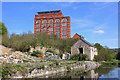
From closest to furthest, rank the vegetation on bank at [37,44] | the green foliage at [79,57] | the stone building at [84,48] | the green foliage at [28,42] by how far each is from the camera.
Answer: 1. the green foliage at [79,57]
2. the stone building at [84,48]
3. the vegetation on bank at [37,44]
4. the green foliage at [28,42]

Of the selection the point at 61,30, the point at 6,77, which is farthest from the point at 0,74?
the point at 61,30

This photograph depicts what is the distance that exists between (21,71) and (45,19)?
48101mm

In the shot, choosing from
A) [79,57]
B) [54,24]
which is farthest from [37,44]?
[54,24]

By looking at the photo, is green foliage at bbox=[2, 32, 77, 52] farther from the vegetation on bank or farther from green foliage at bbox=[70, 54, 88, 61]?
green foliage at bbox=[70, 54, 88, 61]

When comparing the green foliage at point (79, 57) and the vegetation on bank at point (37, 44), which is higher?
the vegetation on bank at point (37, 44)

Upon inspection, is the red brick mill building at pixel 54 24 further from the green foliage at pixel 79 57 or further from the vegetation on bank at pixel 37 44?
the green foliage at pixel 79 57

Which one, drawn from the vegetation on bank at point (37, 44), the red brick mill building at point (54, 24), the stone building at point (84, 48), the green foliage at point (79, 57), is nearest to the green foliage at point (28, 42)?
the vegetation on bank at point (37, 44)

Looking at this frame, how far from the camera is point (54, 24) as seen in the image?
185 feet

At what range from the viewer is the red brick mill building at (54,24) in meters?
55.1

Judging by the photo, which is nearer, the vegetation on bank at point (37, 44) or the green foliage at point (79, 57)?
the green foliage at point (79, 57)

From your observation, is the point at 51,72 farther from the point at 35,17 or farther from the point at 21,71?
the point at 35,17

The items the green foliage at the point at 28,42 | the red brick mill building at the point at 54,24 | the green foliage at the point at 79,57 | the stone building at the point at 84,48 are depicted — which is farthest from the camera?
the red brick mill building at the point at 54,24

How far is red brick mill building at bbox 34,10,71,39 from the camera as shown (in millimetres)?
55125

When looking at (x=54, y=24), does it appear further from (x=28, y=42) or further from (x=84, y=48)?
(x=84, y=48)
